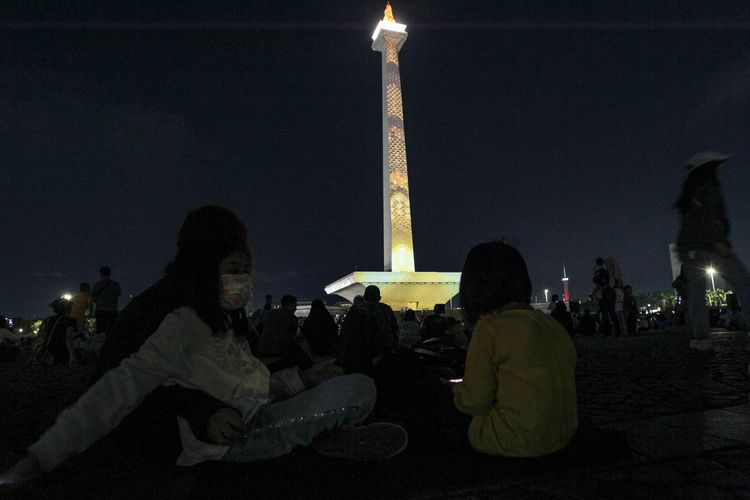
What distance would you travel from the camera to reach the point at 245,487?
1689 mm

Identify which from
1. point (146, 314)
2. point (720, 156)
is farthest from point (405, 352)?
point (720, 156)

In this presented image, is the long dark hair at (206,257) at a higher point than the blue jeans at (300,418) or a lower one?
higher

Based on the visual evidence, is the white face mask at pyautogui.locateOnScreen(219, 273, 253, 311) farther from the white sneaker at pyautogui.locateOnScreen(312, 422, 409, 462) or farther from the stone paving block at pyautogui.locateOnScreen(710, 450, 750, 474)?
the stone paving block at pyautogui.locateOnScreen(710, 450, 750, 474)

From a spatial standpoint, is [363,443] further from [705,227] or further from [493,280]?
[705,227]

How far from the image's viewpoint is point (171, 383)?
5.36 ft

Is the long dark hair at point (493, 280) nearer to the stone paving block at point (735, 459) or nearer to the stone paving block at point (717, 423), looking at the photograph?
the stone paving block at point (735, 459)

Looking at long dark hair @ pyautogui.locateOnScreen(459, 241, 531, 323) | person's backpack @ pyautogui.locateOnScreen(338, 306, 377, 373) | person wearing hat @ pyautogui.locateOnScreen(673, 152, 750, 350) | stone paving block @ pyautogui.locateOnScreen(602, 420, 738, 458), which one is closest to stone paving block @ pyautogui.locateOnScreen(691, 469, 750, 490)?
stone paving block @ pyautogui.locateOnScreen(602, 420, 738, 458)

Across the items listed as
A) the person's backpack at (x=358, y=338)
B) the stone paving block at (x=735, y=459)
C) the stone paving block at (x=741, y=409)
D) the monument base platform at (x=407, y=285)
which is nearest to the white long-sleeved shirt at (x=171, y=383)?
the stone paving block at (x=735, y=459)

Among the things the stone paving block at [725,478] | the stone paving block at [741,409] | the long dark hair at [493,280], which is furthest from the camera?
the stone paving block at [741,409]

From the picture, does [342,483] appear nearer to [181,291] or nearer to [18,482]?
[181,291]

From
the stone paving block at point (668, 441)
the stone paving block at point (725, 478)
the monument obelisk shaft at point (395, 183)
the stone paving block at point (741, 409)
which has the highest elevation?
the monument obelisk shaft at point (395, 183)

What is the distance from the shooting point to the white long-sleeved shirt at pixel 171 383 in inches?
55.3

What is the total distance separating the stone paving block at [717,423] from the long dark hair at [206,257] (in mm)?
2320

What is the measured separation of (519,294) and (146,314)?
1.43 metres
